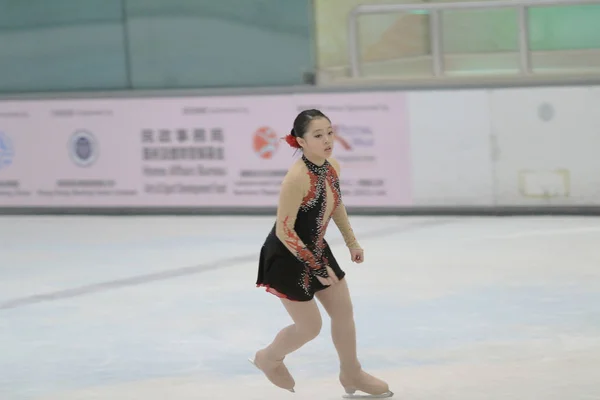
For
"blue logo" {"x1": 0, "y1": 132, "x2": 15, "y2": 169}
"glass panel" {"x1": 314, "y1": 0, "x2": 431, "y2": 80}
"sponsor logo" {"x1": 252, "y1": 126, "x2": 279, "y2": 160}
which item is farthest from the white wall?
"blue logo" {"x1": 0, "y1": 132, "x2": 15, "y2": 169}

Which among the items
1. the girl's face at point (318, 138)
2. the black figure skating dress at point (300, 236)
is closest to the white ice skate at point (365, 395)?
the black figure skating dress at point (300, 236)

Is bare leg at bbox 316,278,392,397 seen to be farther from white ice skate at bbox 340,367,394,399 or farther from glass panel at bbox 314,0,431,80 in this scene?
glass panel at bbox 314,0,431,80

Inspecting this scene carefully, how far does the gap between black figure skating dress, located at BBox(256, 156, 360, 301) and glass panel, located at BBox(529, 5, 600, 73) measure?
700 cm

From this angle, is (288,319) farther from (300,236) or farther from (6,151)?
(6,151)

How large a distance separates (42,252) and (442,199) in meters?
3.86

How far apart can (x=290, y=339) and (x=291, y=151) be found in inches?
278

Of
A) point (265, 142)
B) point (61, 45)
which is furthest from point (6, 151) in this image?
point (265, 142)

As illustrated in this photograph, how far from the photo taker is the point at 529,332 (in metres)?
6.95

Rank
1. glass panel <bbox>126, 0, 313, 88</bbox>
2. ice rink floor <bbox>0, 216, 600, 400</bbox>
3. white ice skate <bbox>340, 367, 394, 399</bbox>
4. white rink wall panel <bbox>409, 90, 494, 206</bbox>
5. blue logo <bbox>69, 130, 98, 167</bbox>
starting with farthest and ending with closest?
blue logo <bbox>69, 130, 98, 167</bbox>, glass panel <bbox>126, 0, 313, 88</bbox>, white rink wall panel <bbox>409, 90, 494, 206</bbox>, ice rink floor <bbox>0, 216, 600, 400</bbox>, white ice skate <bbox>340, 367, 394, 399</bbox>

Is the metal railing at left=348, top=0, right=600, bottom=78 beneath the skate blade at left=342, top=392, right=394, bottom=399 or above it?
above

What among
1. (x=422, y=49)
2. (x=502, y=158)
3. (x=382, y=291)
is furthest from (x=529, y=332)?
(x=422, y=49)

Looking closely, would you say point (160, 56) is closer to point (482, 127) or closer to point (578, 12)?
point (482, 127)

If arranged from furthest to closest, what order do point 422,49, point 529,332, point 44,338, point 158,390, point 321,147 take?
1. point 422,49
2. point 44,338
3. point 529,332
4. point 158,390
5. point 321,147

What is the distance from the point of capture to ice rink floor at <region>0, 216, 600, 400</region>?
608cm
